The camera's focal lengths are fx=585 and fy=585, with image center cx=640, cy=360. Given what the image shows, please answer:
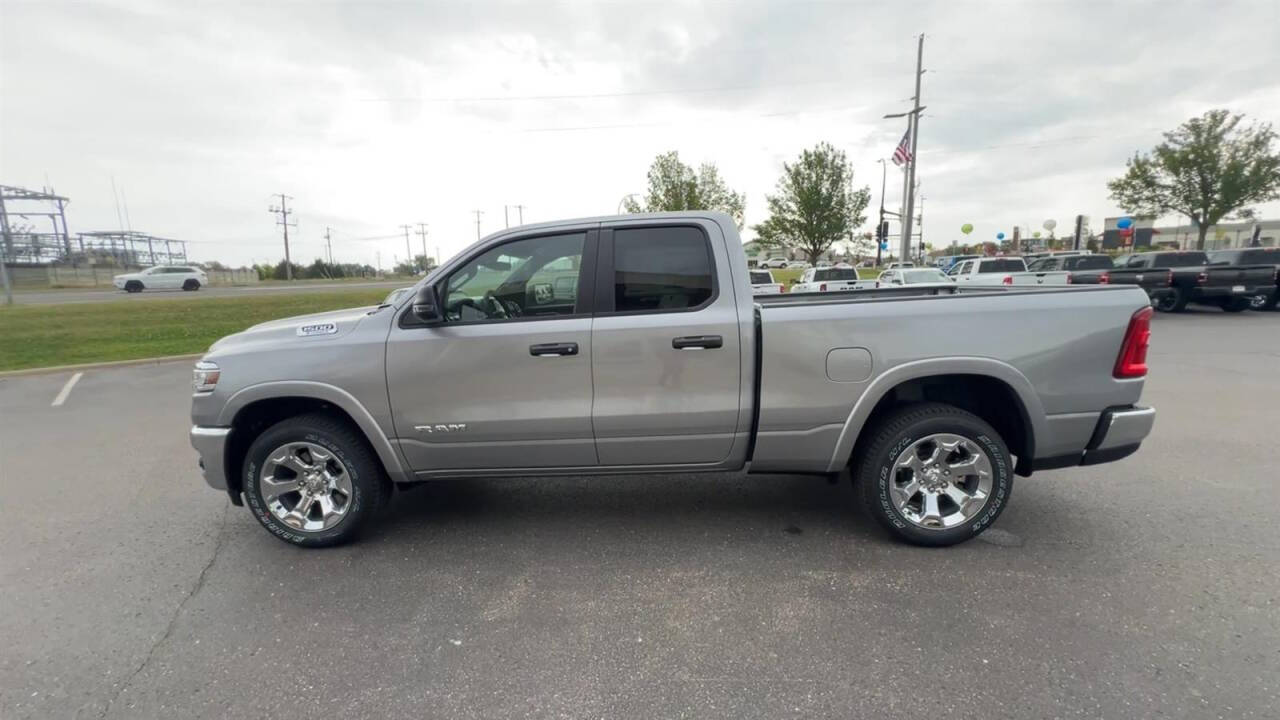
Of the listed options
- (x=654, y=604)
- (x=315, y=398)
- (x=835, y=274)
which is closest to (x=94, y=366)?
(x=315, y=398)

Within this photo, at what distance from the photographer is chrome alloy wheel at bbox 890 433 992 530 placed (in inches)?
126

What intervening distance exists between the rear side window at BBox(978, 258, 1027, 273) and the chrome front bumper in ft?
68.2

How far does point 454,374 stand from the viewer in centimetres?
323

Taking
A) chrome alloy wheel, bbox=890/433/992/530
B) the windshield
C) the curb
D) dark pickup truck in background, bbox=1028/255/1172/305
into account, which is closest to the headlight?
chrome alloy wheel, bbox=890/433/992/530

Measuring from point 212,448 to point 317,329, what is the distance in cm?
90

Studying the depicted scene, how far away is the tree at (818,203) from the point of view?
112ft

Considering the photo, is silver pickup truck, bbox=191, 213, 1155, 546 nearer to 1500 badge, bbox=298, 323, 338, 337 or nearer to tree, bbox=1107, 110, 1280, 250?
1500 badge, bbox=298, 323, 338, 337

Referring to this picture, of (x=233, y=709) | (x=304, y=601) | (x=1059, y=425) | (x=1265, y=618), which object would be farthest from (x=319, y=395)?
(x=1265, y=618)

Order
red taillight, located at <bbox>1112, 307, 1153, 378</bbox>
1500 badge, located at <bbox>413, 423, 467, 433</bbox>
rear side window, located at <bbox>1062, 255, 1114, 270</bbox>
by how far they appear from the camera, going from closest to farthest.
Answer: red taillight, located at <bbox>1112, 307, 1153, 378</bbox>, 1500 badge, located at <bbox>413, 423, 467, 433</bbox>, rear side window, located at <bbox>1062, 255, 1114, 270</bbox>

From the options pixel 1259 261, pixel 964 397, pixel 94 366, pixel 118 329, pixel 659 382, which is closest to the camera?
pixel 659 382

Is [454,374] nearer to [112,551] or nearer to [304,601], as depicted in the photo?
[304,601]

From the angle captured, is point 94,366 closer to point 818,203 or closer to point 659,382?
point 659,382

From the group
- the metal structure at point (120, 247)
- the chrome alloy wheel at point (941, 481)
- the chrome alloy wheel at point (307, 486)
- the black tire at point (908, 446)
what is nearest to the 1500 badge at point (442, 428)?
the chrome alloy wheel at point (307, 486)

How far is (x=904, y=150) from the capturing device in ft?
76.5
